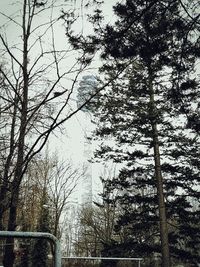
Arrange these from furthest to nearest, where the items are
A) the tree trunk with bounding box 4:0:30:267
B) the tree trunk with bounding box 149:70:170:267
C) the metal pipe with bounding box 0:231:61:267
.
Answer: the tree trunk with bounding box 149:70:170:267, the tree trunk with bounding box 4:0:30:267, the metal pipe with bounding box 0:231:61:267

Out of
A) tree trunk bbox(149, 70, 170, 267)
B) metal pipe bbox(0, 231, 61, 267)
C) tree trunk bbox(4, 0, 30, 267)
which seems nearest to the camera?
metal pipe bbox(0, 231, 61, 267)

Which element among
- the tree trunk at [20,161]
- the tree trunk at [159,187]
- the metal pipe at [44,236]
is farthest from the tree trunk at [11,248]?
the tree trunk at [159,187]

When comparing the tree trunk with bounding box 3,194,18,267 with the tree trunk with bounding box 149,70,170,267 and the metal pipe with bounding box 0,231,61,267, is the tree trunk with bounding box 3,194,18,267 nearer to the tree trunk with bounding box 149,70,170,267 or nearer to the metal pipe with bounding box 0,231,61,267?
the metal pipe with bounding box 0,231,61,267

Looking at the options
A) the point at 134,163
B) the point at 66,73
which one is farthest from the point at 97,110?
the point at 66,73

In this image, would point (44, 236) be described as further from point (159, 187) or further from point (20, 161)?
point (159, 187)

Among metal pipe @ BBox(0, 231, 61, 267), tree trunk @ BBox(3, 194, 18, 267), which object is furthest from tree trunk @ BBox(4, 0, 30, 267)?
metal pipe @ BBox(0, 231, 61, 267)

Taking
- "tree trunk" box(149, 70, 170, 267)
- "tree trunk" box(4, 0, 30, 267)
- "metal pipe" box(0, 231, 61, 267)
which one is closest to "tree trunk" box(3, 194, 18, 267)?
"tree trunk" box(4, 0, 30, 267)

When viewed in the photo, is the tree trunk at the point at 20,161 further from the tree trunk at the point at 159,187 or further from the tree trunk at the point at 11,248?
the tree trunk at the point at 159,187

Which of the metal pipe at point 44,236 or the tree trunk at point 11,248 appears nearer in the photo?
the metal pipe at point 44,236

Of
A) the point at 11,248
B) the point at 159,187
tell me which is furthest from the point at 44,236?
the point at 159,187

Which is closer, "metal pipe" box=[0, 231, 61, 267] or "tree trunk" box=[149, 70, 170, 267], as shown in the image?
"metal pipe" box=[0, 231, 61, 267]

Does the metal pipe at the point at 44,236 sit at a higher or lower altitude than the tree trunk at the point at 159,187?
lower

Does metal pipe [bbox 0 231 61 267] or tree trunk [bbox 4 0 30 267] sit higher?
tree trunk [bbox 4 0 30 267]

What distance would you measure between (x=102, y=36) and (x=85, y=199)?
30545mm
